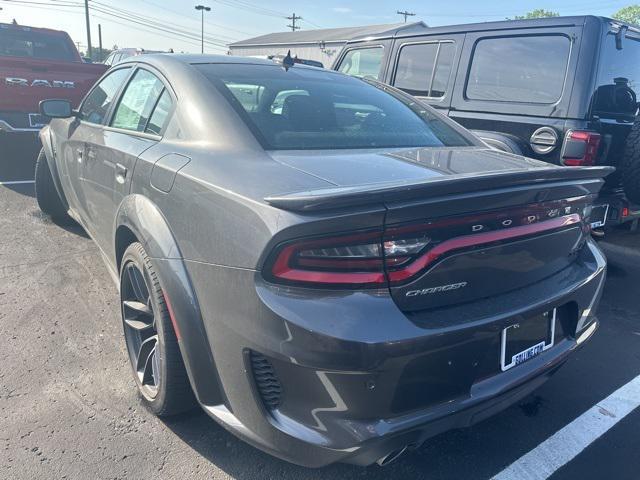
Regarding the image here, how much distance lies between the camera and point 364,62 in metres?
6.22

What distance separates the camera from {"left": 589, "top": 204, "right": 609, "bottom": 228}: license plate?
3993mm

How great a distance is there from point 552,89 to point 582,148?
66 centimetres

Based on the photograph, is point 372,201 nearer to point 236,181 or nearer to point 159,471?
point 236,181

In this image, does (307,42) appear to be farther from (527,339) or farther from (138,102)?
(527,339)

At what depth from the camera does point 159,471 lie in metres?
2.16

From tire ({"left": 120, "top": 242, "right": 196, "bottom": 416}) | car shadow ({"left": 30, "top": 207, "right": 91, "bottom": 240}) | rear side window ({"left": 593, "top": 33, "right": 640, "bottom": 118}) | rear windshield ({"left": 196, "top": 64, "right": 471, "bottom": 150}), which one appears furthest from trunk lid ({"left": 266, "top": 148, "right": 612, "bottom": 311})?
car shadow ({"left": 30, "top": 207, "right": 91, "bottom": 240})

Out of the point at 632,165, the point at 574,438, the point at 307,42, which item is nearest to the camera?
the point at 574,438

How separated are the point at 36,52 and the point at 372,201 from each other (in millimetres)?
9371

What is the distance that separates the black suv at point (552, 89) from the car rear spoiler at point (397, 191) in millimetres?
2399

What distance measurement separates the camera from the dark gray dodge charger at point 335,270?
5.27 ft

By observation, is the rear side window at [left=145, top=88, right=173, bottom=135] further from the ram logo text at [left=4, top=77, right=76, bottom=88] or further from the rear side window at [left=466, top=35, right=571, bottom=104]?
the ram logo text at [left=4, top=77, right=76, bottom=88]

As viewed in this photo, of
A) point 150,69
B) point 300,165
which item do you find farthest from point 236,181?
point 150,69

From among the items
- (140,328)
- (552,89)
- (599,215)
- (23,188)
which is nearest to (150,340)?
(140,328)

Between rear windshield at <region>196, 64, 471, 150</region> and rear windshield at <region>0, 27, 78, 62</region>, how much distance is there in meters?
7.47
